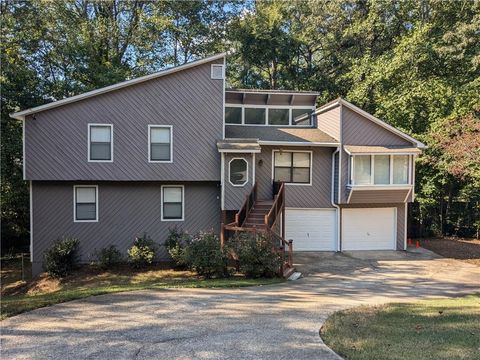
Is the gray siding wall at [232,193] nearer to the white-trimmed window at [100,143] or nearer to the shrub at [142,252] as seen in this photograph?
the shrub at [142,252]

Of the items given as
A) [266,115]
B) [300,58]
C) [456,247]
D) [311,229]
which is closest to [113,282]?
[311,229]

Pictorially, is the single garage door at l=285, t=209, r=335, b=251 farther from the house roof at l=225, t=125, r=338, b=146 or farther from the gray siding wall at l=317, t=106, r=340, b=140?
the gray siding wall at l=317, t=106, r=340, b=140

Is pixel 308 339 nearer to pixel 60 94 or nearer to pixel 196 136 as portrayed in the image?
pixel 196 136

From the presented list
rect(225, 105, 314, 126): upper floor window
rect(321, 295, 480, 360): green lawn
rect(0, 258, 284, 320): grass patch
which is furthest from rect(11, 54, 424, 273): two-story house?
rect(321, 295, 480, 360): green lawn

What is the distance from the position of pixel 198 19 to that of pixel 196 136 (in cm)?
1519

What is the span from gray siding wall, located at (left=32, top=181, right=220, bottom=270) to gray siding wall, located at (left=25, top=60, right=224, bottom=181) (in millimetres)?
685

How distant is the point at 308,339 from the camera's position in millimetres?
5578

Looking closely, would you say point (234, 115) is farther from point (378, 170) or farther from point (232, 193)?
point (378, 170)

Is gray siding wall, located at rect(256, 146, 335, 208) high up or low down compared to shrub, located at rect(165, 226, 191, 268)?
up

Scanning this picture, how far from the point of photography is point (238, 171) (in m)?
14.9

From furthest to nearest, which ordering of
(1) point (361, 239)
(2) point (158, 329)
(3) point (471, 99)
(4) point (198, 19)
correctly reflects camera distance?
(4) point (198, 19)
(3) point (471, 99)
(1) point (361, 239)
(2) point (158, 329)

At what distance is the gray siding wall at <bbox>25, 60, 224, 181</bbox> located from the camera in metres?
14.0

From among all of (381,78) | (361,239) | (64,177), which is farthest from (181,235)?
(381,78)

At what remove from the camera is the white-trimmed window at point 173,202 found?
15258 mm
